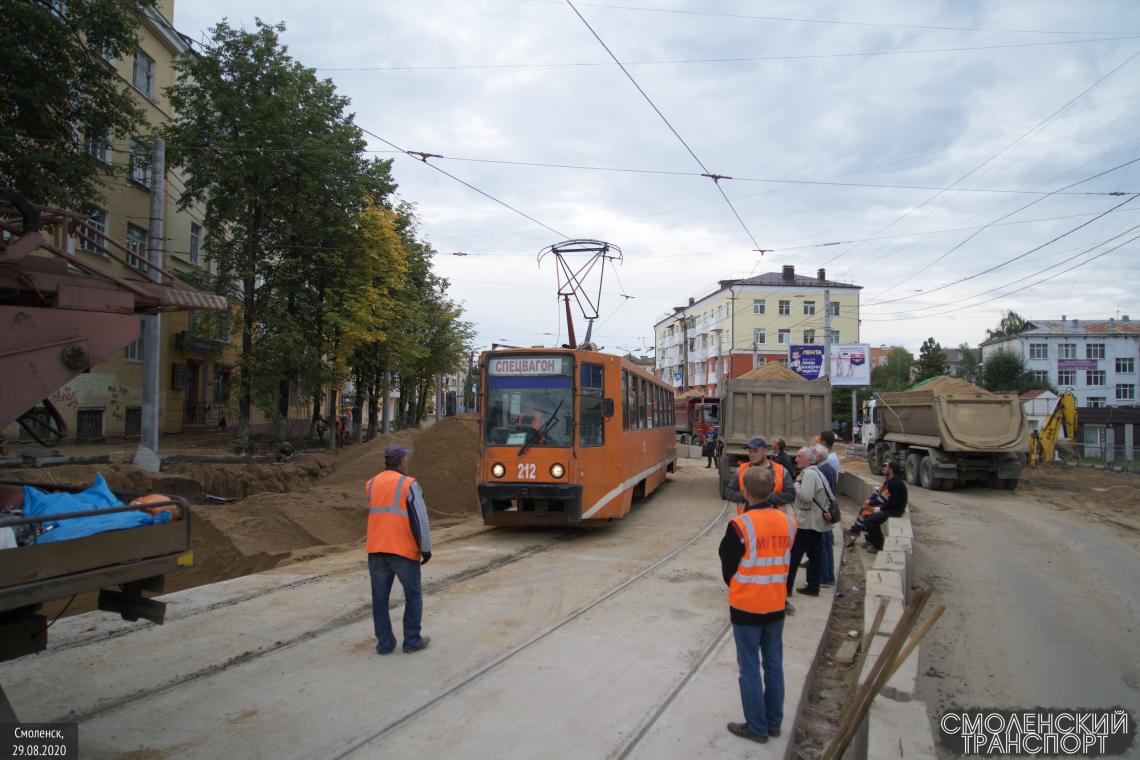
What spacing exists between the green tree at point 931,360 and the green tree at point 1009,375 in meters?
7.67

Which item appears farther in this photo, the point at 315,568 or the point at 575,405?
the point at 575,405

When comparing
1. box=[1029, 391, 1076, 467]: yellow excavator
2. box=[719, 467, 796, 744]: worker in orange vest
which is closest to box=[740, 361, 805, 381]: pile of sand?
box=[1029, 391, 1076, 467]: yellow excavator

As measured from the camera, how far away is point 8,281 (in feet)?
13.4

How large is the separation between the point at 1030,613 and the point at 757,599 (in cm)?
558

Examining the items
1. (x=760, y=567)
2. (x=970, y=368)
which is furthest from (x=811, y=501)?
(x=970, y=368)

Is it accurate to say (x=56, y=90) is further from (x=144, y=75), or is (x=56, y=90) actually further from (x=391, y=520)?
(x=391, y=520)

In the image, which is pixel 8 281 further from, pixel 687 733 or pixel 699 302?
pixel 699 302

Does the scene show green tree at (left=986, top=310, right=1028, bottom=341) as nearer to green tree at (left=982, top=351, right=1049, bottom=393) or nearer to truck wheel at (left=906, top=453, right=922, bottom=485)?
green tree at (left=982, top=351, right=1049, bottom=393)

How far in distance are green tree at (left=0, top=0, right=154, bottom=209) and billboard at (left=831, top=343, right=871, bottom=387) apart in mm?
39405

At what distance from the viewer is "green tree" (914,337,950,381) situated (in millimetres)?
65062

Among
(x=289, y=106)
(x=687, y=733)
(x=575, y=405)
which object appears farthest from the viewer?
(x=289, y=106)

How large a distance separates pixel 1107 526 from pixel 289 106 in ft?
77.4

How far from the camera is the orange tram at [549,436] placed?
35.2 ft

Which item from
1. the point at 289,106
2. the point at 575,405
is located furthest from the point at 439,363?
the point at 575,405
